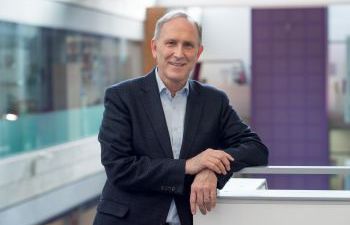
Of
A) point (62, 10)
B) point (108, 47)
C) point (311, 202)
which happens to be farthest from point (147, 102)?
point (108, 47)

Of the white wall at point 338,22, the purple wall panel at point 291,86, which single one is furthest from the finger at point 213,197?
the white wall at point 338,22

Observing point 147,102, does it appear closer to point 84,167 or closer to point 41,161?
point 41,161

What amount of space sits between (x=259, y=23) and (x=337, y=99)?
56.1 inches

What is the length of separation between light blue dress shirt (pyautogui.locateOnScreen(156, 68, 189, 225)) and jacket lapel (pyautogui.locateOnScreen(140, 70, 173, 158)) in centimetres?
2

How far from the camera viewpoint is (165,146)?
1843 mm

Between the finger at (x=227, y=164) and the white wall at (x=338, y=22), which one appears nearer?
the finger at (x=227, y=164)

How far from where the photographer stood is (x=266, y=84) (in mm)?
8898

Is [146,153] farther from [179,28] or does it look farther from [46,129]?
[46,129]


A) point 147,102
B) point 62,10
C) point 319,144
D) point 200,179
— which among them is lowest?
point 319,144

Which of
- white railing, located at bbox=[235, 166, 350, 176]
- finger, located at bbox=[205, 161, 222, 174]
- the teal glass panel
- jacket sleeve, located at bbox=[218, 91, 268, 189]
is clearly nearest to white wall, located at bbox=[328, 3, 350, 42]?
the teal glass panel

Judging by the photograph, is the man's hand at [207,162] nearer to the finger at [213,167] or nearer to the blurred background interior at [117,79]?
the finger at [213,167]

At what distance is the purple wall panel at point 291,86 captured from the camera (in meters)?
8.80

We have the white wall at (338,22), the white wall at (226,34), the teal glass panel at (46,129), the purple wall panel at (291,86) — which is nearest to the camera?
the teal glass panel at (46,129)

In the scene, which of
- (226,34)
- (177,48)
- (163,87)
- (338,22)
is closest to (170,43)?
(177,48)
